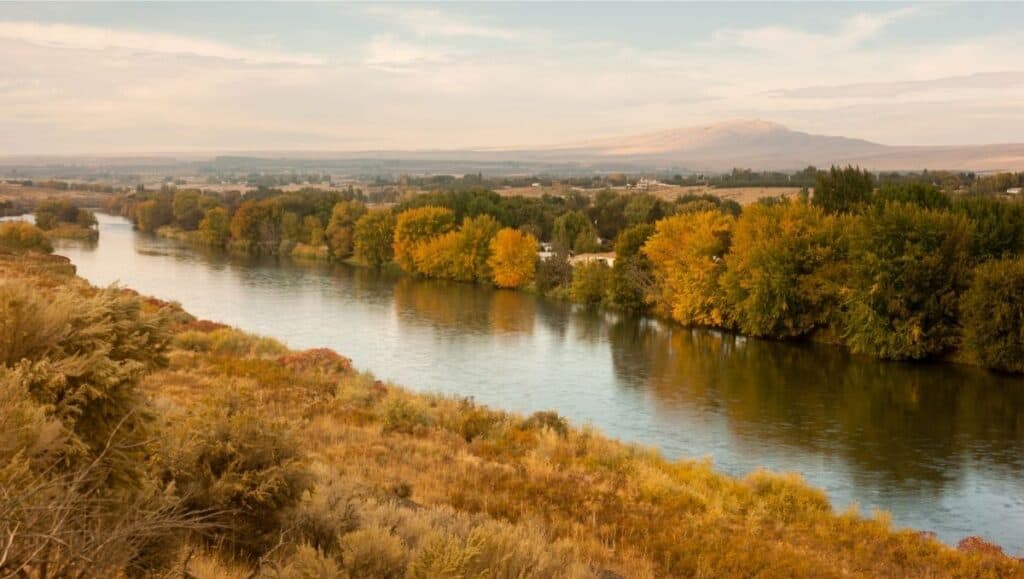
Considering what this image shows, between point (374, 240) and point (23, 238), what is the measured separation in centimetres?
2651

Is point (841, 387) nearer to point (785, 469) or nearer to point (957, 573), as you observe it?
point (785, 469)

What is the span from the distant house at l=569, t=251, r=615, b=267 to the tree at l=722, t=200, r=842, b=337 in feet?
41.2

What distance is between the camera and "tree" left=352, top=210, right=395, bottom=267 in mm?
72375

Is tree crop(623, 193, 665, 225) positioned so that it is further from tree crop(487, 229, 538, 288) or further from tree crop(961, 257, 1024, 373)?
tree crop(961, 257, 1024, 373)

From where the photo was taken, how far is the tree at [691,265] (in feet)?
148

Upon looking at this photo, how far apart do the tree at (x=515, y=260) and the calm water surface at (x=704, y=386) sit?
4.85 meters

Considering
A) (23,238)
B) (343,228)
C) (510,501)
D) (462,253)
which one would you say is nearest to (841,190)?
(462,253)

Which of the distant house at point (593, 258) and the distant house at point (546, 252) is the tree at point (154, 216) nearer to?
the distant house at point (546, 252)

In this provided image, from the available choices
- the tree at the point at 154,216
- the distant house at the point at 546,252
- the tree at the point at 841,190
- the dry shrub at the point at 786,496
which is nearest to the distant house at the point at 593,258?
the distant house at the point at 546,252

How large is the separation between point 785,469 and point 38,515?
62.5ft

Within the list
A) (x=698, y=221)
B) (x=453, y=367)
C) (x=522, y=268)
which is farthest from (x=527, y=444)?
(x=522, y=268)

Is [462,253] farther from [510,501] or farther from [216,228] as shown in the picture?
[510,501]

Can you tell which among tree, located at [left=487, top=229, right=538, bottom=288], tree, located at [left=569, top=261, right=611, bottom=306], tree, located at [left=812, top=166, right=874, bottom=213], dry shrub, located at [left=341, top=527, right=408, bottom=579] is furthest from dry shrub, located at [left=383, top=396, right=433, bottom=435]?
tree, located at [left=487, top=229, right=538, bottom=288]

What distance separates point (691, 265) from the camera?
46625 mm
